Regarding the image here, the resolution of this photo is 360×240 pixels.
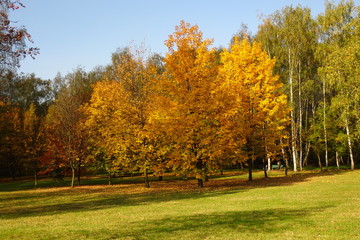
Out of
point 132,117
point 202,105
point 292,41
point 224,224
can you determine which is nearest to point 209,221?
point 224,224

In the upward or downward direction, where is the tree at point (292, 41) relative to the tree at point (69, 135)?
upward

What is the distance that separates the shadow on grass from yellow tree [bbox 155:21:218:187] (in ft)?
35.3

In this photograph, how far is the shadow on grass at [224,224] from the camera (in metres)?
9.85

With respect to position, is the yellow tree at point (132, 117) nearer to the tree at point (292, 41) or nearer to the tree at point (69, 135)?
the tree at point (69, 135)

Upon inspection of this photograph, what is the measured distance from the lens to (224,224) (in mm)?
11109

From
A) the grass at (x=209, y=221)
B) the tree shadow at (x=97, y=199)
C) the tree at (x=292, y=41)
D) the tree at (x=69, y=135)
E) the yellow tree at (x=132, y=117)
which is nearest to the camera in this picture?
the grass at (x=209, y=221)

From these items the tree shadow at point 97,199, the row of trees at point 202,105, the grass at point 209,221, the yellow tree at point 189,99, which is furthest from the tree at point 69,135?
the grass at point 209,221

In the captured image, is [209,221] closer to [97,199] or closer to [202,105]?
[97,199]

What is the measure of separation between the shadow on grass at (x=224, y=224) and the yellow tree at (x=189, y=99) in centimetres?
1077

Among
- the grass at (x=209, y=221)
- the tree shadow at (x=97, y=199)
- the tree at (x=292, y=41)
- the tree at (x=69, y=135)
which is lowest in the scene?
the tree shadow at (x=97, y=199)

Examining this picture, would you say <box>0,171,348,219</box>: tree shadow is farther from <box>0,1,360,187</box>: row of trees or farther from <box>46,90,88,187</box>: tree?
<box>46,90,88,187</box>: tree

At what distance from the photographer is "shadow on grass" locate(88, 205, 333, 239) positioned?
9852 mm

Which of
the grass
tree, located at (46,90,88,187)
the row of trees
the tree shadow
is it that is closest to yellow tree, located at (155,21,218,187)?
the row of trees

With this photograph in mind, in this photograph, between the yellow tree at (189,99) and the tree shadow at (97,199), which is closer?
the tree shadow at (97,199)
